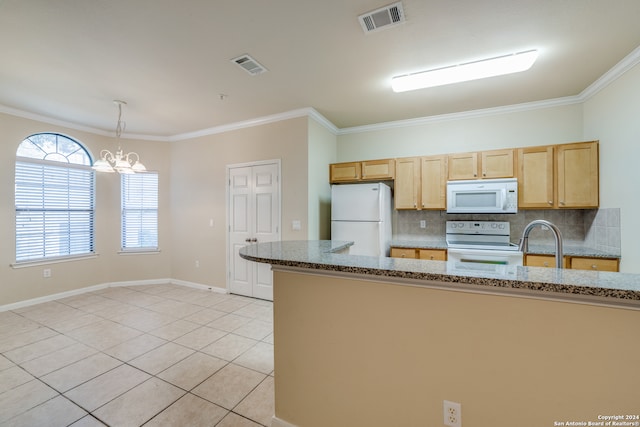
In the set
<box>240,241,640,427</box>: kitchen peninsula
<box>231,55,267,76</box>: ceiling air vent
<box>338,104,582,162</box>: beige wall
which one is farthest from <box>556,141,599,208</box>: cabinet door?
<box>231,55,267,76</box>: ceiling air vent

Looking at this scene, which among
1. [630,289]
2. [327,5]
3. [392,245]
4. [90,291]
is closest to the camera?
[630,289]

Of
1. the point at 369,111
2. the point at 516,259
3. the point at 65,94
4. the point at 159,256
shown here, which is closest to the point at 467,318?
the point at 516,259

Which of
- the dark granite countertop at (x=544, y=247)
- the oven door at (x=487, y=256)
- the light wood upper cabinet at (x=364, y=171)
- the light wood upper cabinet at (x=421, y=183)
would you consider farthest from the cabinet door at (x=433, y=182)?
the oven door at (x=487, y=256)

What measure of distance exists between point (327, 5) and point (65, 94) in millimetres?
3514

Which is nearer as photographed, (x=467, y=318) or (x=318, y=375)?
(x=467, y=318)

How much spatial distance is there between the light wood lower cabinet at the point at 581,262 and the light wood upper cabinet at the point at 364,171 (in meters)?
1.98

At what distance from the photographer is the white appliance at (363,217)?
3.49m

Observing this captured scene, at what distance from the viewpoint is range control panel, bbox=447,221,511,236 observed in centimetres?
343

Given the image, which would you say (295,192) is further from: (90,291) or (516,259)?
(90,291)

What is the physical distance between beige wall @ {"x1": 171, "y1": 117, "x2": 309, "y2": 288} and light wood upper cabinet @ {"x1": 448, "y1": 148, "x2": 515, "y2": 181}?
6.86ft

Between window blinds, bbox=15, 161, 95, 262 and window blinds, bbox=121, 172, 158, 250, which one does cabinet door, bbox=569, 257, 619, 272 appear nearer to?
window blinds, bbox=121, 172, 158, 250

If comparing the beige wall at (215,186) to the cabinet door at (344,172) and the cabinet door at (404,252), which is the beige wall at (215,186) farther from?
the cabinet door at (404,252)

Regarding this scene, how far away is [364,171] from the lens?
3928 millimetres

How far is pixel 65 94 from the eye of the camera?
3154 millimetres
